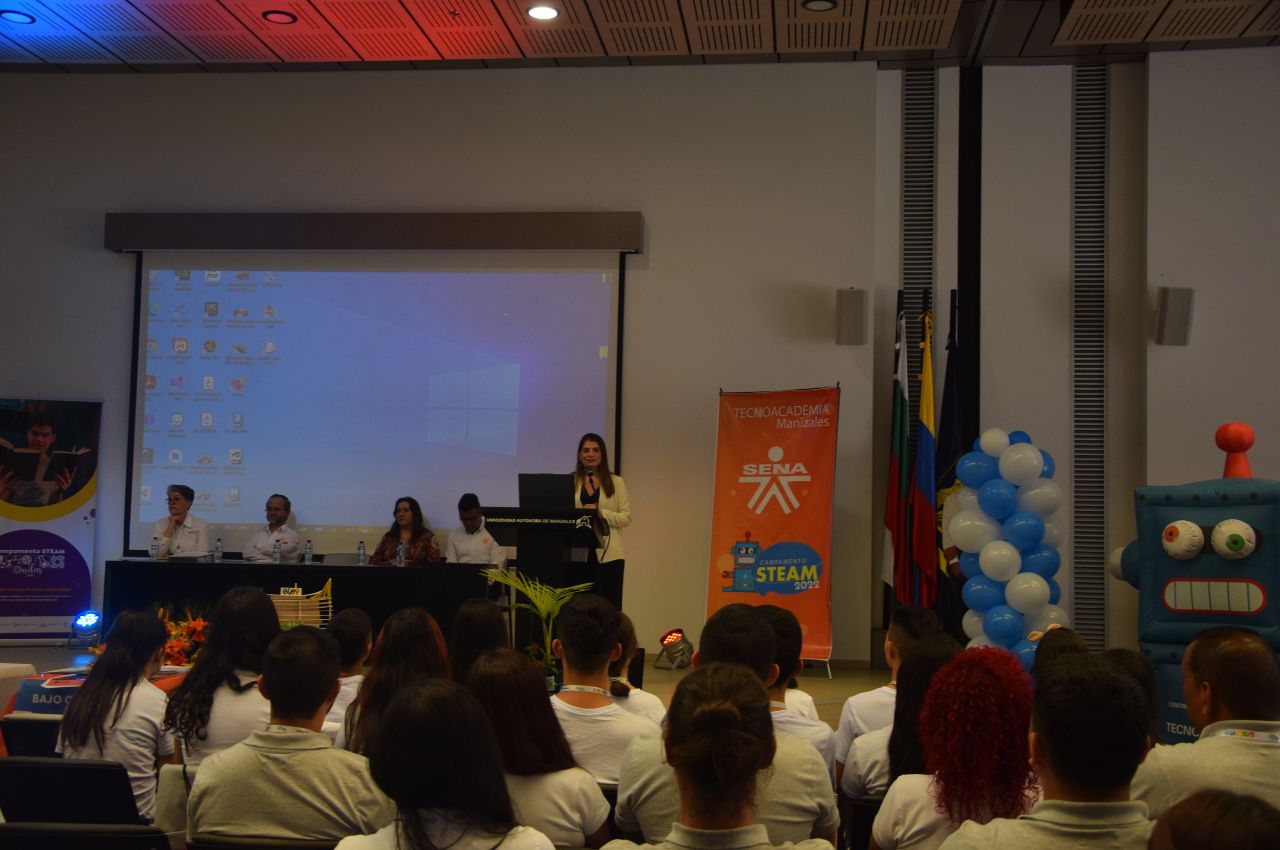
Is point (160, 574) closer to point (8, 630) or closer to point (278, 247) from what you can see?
point (8, 630)

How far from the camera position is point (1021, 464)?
649cm

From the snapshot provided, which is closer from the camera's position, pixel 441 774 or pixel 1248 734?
pixel 441 774

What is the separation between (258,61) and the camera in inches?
316

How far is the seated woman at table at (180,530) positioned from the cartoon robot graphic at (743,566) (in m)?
3.66

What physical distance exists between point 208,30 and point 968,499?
5.65 metres

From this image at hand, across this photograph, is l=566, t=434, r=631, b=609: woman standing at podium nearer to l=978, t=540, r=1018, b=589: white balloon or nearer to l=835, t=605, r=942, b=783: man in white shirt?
l=978, t=540, r=1018, b=589: white balloon

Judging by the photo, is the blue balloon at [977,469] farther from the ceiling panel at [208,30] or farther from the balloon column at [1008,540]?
the ceiling panel at [208,30]

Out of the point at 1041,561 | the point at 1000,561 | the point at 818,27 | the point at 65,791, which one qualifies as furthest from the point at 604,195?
the point at 65,791

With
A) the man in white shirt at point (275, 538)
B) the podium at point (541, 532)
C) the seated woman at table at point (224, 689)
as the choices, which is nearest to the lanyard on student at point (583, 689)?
the seated woman at table at point (224, 689)

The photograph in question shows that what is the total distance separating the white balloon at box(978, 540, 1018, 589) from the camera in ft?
20.8

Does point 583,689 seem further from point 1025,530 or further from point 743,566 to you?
point 743,566

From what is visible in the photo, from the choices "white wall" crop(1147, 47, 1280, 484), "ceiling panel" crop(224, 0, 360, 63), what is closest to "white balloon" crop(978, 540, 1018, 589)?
"white wall" crop(1147, 47, 1280, 484)

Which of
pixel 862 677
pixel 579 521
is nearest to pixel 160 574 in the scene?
pixel 579 521

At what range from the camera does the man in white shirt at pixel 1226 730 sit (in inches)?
88.0
